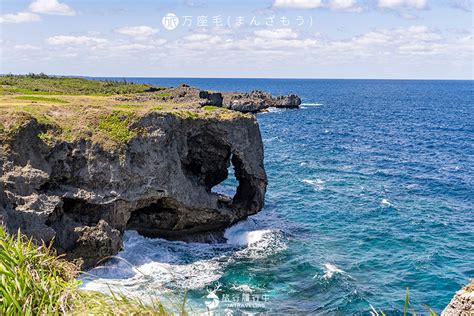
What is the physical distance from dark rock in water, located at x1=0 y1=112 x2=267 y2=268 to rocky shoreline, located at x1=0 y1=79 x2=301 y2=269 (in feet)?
0.20

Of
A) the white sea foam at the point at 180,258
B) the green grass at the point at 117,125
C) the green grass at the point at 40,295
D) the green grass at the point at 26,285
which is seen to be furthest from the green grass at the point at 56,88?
the green grass at the point at 40,295

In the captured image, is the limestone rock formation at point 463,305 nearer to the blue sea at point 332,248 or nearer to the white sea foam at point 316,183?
the blue sea at point 332,248

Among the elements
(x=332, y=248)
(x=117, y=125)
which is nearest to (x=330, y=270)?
(x=332, y=248)

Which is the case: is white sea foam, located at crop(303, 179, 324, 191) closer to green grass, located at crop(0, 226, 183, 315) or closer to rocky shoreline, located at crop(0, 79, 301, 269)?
rocky shoreline, located at crop(0, 79, 301, 269)

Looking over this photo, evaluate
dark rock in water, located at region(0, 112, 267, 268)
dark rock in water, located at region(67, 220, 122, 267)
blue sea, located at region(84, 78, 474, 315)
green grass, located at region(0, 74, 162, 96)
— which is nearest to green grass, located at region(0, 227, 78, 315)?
blue sea, located at region(84, 78, 474, 315)

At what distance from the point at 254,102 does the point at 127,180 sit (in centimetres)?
9980

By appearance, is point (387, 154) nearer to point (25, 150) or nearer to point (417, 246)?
Answer: point (417, 246)

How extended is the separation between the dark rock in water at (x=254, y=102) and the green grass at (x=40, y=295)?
113851 millimetres

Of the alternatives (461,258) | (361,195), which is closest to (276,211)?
(361,195)

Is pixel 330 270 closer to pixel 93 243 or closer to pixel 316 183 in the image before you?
pixel 93 243

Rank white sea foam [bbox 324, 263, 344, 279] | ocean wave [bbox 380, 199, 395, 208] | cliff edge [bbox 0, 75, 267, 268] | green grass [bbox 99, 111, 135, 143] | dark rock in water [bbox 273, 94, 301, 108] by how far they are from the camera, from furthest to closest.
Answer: dark rock in water [bbox 273, 94, 301, 108], ocean wave [bbox 380, 199, 395, 208], green grass [bbox 99, 111, 135, 143], white sea foam [bbox 324, 263, 344, 279], cliff edge [bbox 0, 75, 267, 268]

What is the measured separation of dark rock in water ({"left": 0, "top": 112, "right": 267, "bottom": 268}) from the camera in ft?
94.0

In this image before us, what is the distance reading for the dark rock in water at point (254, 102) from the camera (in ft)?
406

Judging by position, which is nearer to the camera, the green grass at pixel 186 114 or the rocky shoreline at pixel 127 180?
the rocky shoreline at pixel 127 180
